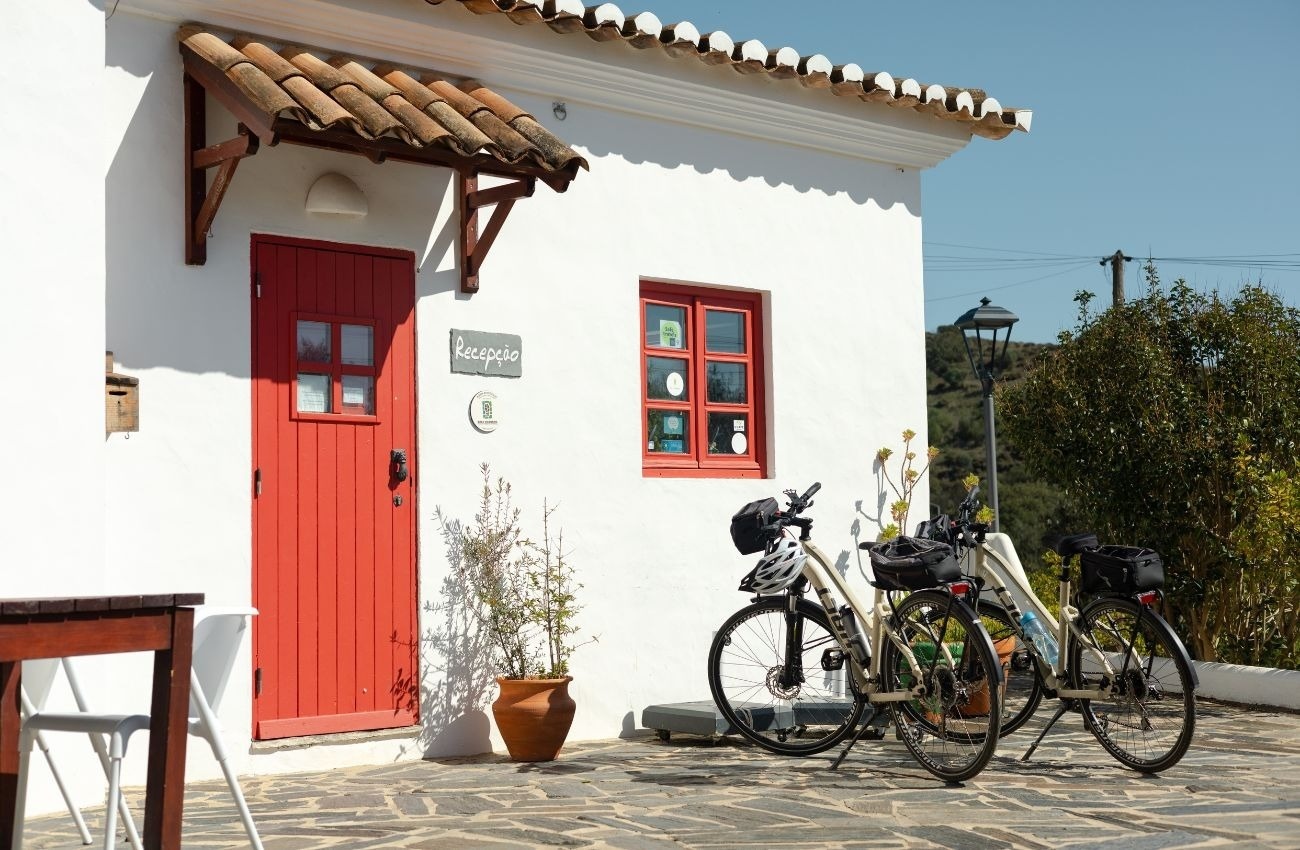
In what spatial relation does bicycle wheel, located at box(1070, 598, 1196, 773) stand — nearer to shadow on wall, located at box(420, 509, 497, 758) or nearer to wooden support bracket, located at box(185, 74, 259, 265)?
shadow on wall, located at box(420, 509, 497, 758)

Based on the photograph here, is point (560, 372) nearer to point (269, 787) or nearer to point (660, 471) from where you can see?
point (660, 471)

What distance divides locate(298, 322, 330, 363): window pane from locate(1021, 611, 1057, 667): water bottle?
3.58 meters

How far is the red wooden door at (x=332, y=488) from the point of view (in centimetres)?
674

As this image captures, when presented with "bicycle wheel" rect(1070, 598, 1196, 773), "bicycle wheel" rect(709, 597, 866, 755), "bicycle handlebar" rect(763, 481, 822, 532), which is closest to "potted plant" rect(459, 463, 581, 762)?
"bicycle wheel" rect(709, 597, 866, 755)

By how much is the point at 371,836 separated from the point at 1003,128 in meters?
6.30

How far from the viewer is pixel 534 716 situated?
6914 millimetres

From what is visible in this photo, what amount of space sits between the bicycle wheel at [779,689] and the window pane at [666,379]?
147 centimetres

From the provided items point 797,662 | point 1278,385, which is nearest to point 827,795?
point 797,662

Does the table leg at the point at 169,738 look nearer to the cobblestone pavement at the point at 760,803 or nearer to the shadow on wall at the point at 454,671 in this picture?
the cobblestone pavement at the point at 760,803

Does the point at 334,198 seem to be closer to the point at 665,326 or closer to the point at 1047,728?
the point at 665,326

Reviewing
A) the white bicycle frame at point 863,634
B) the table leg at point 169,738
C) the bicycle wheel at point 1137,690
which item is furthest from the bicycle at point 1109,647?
the table leg at point 169,738

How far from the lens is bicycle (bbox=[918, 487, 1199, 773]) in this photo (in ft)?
20.0

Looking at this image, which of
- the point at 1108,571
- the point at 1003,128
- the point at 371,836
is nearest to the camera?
the point at 371,836

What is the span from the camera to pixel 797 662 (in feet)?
22.8
